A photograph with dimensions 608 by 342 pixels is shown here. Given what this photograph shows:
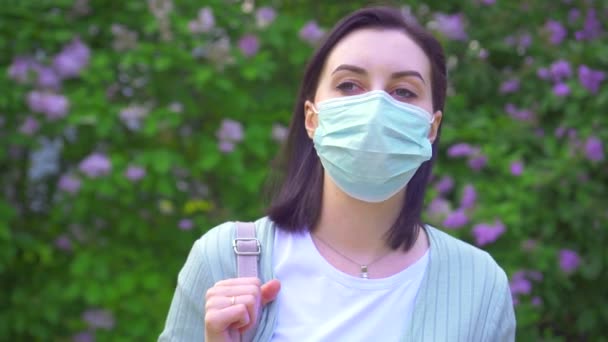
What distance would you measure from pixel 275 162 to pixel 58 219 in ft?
6.42

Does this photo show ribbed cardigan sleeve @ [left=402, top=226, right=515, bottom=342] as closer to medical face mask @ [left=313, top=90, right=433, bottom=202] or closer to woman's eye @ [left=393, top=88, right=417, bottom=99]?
medical face mask @ [left=313, top=90, right=433, bottom=202]

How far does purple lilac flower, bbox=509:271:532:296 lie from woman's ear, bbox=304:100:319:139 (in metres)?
1.61

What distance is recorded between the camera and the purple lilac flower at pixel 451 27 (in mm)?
4172

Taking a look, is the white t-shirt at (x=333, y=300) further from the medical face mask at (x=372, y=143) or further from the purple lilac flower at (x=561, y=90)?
the purple lilac flower at (x=561, y=90)

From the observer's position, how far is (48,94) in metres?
3.83

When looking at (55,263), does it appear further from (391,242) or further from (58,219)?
(391,242)

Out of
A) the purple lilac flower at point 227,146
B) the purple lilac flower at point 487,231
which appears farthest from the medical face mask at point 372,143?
the purple lilac flower at point 227,146

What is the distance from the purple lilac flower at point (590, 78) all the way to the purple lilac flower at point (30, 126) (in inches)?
98.2

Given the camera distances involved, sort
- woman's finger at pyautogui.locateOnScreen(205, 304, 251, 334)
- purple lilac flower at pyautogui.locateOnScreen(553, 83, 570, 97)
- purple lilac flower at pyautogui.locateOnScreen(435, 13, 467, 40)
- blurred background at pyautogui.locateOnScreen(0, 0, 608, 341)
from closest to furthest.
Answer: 1. woman's finger at pyautogui.locateOnScreen(205, 304, 251, 334)
2. blurred background at pyautogui.locateOnScreen(0, 0, 608, 341)
3. purple lilac flower at pyautogui.locateOnScreen(553, 83, 570, 97)
4. purple lilac flower at pyautogui.locateOnScreen(435, 13, 467, 40)

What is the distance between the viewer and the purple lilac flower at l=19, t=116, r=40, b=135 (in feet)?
12.9

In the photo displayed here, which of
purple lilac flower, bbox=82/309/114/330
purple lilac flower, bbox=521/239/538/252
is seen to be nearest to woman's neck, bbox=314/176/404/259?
purple lilac flower, bbox=521/239/538/252

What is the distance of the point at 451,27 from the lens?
4.17 m

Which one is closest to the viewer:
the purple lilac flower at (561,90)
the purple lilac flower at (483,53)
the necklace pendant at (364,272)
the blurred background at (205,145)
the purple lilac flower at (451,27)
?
the necklace pendant at (364,272)

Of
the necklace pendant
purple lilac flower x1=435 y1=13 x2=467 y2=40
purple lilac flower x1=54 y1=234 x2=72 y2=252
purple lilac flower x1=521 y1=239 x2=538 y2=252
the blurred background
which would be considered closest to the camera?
the necklace pendant
